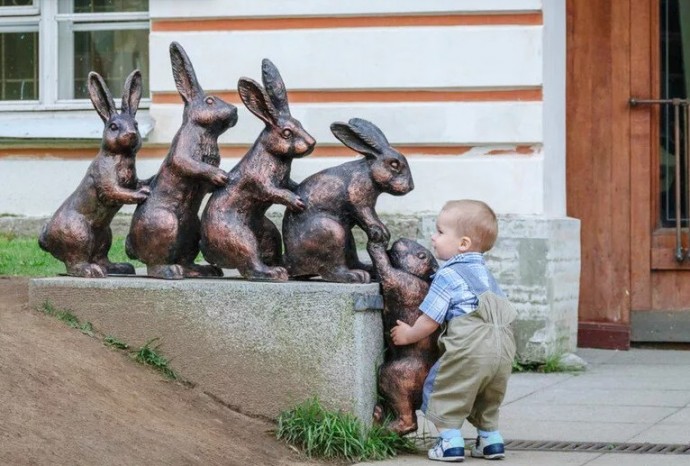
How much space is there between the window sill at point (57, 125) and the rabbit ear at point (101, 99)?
9.44 feet

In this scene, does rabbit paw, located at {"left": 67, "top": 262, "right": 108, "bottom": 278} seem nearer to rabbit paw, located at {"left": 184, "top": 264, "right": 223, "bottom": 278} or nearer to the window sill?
rabbit paw, located at {"left": 184, "top": 264, "right": 223, "bottom": 278}

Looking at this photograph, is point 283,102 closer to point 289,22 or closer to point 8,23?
point 289,22

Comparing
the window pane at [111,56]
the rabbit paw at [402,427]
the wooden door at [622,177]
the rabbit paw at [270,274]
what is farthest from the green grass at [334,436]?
the window pane at [111,56]

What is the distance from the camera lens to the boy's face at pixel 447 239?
5523 mm

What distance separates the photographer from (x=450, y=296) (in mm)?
5434

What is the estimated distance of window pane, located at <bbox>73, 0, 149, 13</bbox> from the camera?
9.70 meters

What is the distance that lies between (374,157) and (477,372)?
3.40ft

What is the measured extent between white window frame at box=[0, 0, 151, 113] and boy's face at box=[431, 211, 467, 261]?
478 centimetres

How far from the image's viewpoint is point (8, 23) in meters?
9.97

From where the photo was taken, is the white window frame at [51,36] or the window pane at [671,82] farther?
the white window frame at [51,36]

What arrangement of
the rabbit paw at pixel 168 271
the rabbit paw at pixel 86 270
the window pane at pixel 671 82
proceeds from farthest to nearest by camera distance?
1. the window pane at pixel 671 82
2. the rabbit paw at pixel 86 270
3. the rabbit paw at pixel 168 271

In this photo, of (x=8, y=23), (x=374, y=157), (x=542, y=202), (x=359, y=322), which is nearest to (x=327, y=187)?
(x=374, y=157)

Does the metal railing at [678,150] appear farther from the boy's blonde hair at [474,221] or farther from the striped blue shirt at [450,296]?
the striped blue shirt at [450,296]

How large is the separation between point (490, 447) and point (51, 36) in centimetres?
563
